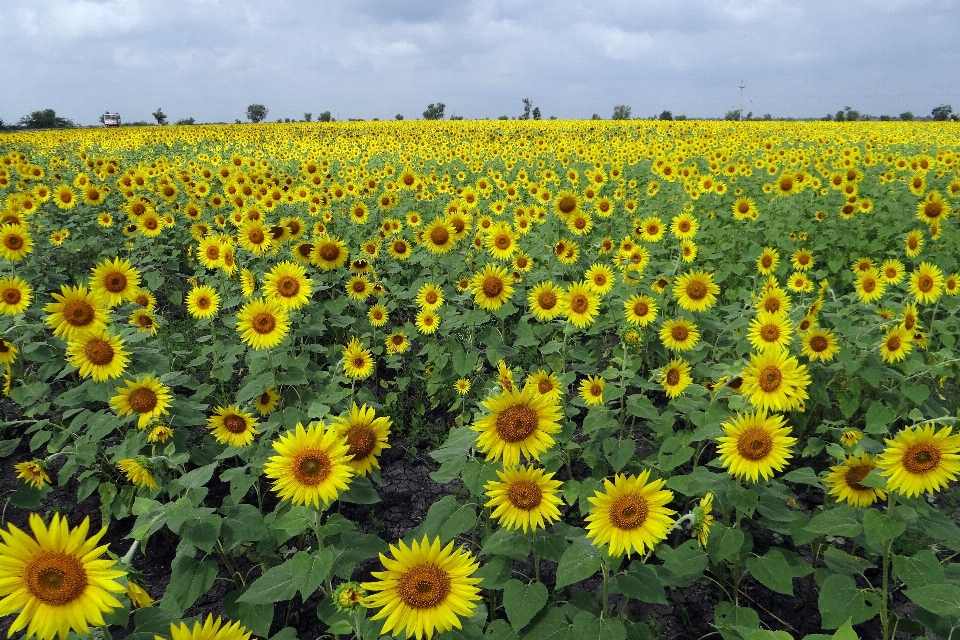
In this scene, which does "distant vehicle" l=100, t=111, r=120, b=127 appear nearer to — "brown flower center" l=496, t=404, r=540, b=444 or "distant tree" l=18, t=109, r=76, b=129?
"distant tree" l=18, t=109, r=76, b=129

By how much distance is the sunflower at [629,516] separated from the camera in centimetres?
183

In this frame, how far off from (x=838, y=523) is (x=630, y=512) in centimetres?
107

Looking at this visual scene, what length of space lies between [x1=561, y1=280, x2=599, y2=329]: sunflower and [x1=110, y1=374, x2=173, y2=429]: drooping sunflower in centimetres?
283

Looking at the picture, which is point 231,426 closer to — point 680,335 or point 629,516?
point 629,516

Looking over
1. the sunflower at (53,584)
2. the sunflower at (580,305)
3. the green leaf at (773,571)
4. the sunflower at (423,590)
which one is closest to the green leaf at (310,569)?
the sunflower at (423,590)

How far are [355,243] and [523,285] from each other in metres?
3.16

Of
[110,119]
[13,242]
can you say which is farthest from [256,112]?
[13,242]

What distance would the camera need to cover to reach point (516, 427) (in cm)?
196

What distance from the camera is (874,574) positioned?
3.25m

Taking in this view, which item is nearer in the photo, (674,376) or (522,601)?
(522,601)

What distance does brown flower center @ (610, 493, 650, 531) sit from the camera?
1.84 meters

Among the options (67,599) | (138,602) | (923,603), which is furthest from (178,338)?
(923,603)

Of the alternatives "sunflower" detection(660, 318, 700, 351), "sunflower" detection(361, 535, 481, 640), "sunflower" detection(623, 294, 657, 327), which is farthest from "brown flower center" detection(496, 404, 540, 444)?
"sunflower" detection(623, 294, 657, 327)

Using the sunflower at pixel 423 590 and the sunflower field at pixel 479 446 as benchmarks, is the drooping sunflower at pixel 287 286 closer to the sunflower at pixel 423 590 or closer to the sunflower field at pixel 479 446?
the sunflower field at pixel 479 446
